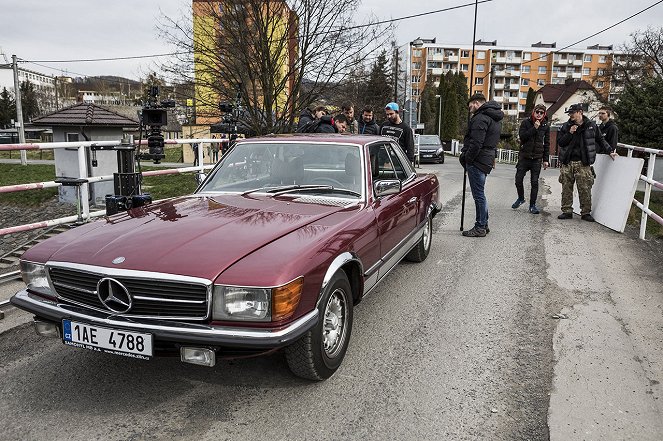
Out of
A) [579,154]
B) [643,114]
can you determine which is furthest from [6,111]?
[579,154]

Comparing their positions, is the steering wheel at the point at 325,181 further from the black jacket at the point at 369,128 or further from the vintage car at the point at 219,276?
the black jacket at the point at 369,128

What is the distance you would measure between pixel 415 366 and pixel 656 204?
1286 cm

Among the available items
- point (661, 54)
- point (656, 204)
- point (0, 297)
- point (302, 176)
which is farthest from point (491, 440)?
point (661, 54)

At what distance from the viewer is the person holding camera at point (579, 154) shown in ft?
27.5

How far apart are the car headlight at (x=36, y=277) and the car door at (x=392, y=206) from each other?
91.1 inches

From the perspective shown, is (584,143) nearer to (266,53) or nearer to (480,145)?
(480,145)

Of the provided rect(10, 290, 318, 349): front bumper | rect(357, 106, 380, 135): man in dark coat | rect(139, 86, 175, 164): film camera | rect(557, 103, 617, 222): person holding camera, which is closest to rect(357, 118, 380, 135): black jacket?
rect(357, 106, 380, 135): man in dark coat

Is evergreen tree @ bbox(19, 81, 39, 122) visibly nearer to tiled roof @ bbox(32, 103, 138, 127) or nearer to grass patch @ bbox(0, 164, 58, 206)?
grass patch @ bbox(0, 164, 58, 206)

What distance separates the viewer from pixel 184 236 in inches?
121

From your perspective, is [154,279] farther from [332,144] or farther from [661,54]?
[661,54]

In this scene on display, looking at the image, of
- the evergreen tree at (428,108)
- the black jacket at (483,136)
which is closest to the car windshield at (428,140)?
the black jacket at (483,136)

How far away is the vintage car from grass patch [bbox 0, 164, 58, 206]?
14262 millimetres

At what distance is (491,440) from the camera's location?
2.65m

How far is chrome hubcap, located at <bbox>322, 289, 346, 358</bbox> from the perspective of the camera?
10.6 feet
